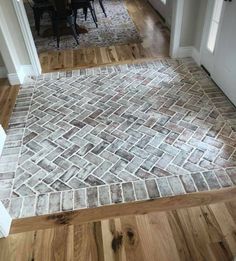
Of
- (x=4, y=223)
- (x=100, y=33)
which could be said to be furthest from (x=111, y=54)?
(x=4, y=223)

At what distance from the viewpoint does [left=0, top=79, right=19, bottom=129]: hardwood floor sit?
2486 millimetres

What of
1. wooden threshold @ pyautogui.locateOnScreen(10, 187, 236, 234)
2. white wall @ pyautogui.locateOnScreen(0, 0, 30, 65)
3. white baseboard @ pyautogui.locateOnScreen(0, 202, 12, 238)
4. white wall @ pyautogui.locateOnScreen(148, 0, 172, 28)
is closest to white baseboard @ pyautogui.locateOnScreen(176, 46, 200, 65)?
white wall @ pyautogui.locateOnScreen(148, 0, 172, 28)

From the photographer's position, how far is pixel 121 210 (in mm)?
1629

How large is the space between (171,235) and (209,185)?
467mm

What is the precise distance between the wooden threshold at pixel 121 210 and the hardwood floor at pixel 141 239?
3cm

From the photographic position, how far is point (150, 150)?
2047 millimetres

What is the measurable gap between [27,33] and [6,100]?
2.57ft

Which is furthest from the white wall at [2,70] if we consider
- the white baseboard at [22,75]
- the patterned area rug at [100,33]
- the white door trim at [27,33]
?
the patterned area rug at [100,33]

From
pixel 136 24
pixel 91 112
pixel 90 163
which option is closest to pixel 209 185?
pixel 90 163

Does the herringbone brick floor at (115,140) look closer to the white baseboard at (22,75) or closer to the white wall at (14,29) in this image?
the white baseboard at (22,75)

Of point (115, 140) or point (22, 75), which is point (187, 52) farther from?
point (22, 75)

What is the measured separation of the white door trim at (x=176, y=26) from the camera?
2916mm

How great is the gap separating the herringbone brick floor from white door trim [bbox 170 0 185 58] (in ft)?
1.07

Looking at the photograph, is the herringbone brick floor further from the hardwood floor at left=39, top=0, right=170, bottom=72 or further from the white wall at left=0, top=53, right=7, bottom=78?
the white wall at left=0, top=53, right=7, bottom=78
